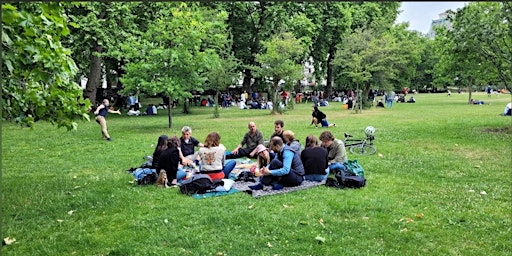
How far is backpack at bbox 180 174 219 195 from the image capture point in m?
7.50

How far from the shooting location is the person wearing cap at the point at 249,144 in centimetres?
1123

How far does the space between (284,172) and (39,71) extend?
4357 millimetres

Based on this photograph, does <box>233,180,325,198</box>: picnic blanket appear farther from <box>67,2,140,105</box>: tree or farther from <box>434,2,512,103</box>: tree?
<box>67,2,140,105</box>: tree

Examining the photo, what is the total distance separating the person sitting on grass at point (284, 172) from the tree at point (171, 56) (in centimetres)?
1005

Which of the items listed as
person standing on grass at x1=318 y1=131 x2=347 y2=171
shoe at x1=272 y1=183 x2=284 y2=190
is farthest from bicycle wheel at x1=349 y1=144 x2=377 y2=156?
shoe at x1=272 y1=183 x2=284 y2=190

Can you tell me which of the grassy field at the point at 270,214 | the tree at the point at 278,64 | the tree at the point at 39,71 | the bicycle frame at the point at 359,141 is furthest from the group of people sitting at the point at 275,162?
the tree at the point at 278,64

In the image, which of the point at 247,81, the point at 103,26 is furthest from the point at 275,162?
the point at 247,81

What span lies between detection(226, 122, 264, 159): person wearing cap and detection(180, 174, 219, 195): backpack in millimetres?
3585

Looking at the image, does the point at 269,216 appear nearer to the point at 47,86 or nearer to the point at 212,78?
the point at 47,86

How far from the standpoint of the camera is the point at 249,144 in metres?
11.4

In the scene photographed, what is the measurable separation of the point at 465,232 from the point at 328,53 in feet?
134

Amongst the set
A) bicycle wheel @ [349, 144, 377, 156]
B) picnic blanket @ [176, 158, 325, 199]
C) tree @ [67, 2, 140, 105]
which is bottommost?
picnic blanket @ [176, 158, 325, 199]

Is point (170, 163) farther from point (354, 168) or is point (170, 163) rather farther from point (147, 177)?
point (354, 168)

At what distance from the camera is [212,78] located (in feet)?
92.2
